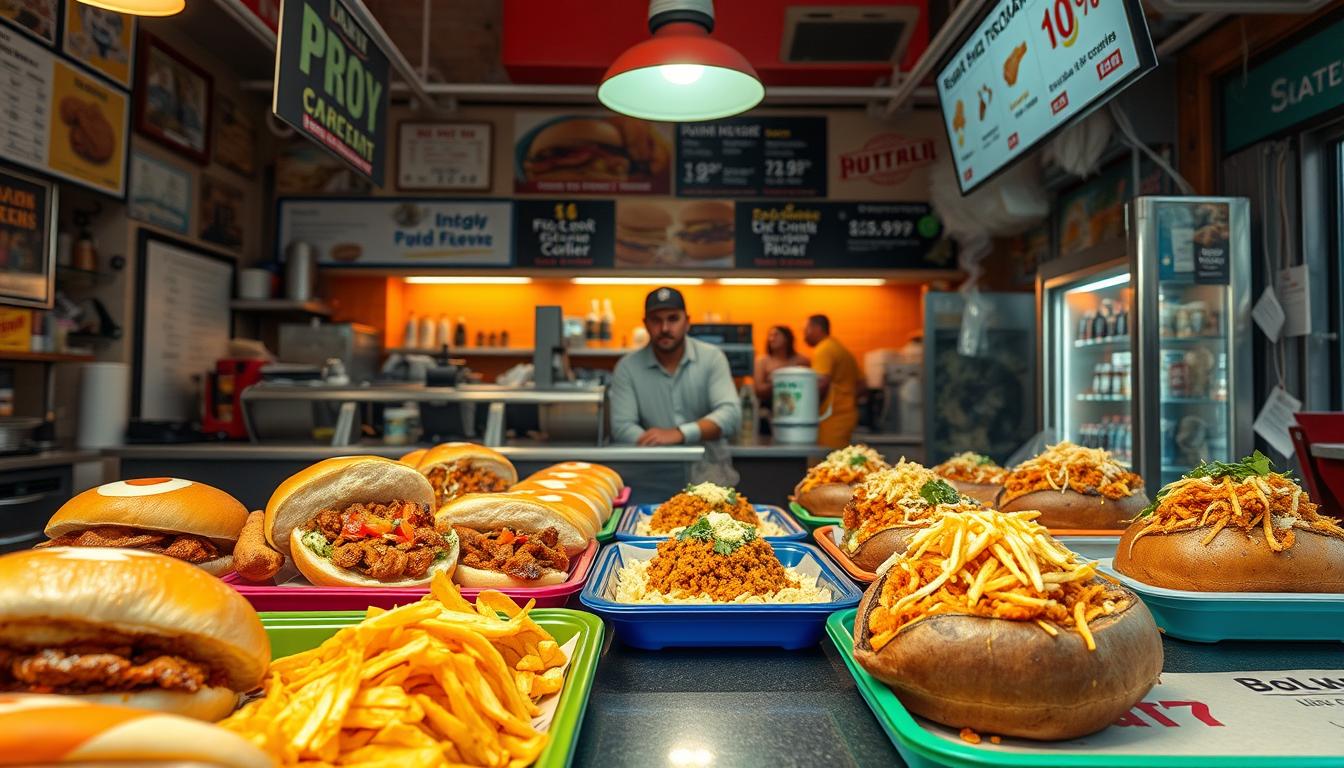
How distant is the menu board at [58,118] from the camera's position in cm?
412

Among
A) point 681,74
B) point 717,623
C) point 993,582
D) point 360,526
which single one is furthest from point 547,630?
point 681,74

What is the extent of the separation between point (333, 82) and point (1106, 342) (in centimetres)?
442

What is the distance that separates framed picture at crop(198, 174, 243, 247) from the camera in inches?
237

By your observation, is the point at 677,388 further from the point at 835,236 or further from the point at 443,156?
the point at 443,156

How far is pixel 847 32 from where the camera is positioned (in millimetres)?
4809

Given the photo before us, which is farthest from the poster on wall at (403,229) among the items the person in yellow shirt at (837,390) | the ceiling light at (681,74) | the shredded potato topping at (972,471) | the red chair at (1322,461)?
the red chair at (1322,461)

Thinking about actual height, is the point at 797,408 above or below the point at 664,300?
below

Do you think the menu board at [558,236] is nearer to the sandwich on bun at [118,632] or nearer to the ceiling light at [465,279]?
the ceiling light at [465,279]

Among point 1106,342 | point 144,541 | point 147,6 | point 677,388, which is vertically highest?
point 147,6

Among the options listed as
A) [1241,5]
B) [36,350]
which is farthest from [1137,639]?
[36,350]

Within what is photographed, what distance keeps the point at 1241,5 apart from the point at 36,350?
6.47 metres

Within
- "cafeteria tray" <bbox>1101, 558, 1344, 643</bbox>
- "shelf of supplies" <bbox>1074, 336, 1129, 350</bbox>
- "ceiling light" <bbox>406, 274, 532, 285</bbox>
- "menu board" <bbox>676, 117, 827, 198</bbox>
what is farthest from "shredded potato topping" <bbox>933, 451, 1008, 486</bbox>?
"ceiling light" <bbox>406, 274, 532, 285</bbox>

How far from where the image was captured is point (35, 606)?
2.54 ft

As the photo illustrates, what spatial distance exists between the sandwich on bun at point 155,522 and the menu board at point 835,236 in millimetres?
5802
